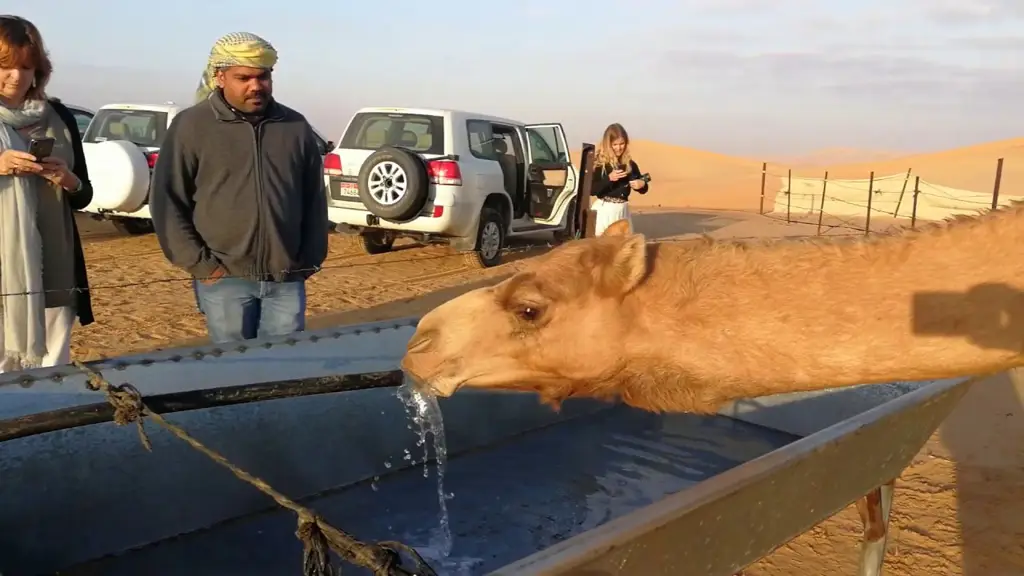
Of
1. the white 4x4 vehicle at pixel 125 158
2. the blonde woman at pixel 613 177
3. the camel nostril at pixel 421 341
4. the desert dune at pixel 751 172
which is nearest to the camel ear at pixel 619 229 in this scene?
the camel nostril at pixel 421 341

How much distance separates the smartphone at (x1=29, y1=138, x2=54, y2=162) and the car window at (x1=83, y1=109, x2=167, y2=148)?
338 inches

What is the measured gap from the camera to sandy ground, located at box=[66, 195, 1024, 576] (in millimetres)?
3715

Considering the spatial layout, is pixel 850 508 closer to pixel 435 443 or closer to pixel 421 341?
pixel 435 443

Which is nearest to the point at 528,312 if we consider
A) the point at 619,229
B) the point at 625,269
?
the point at 625,269

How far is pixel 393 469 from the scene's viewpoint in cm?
391

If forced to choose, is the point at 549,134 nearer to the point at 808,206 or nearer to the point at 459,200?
the point at 459,200

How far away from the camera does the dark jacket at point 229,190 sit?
10.8 feet

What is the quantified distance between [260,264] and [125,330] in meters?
4.04

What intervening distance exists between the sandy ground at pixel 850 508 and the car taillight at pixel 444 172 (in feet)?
3.69

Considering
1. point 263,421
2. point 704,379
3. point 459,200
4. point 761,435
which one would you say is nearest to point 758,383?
point 704,379

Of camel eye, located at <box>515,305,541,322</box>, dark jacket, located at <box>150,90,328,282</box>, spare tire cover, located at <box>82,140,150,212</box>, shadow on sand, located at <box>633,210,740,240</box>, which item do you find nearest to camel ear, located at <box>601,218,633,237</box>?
camel eye, located at <box>515,305,541,322</box>

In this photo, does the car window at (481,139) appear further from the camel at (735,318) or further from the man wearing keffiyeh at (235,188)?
the camel at (735,318)

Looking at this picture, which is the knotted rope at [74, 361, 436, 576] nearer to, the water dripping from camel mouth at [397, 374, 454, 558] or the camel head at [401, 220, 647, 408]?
the camel head at [401, 220, 647, 408]

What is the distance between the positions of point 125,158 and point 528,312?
31.0 feet
